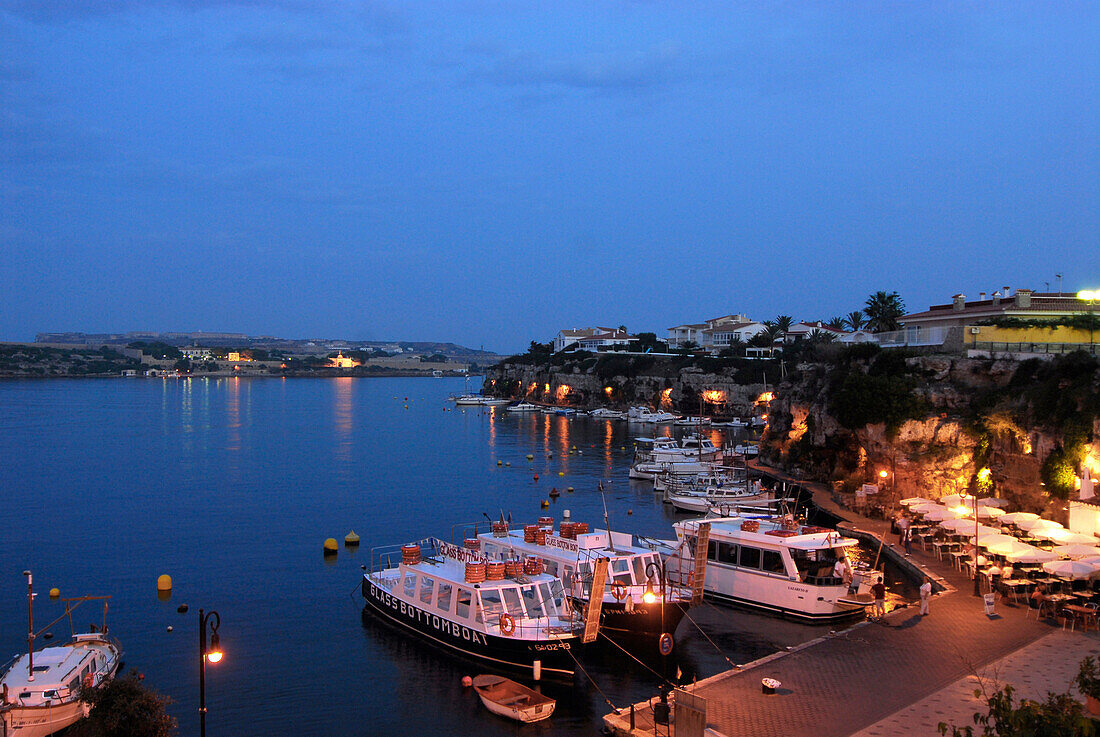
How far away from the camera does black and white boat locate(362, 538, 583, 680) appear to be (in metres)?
20.3

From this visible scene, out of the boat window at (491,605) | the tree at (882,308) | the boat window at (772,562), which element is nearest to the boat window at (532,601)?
the boat window at (491,605)

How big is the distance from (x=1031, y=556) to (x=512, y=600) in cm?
1587

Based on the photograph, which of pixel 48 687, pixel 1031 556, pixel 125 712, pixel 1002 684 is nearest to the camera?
pixel 125 712

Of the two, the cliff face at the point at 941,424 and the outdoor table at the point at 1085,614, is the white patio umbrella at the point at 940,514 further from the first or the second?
the outdoor table at the point at 1085,614

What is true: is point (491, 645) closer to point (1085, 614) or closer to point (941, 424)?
point (1085, 614)

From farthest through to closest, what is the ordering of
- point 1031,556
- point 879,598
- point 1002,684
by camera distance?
point 879,598
point 1031,556
point 1002,684

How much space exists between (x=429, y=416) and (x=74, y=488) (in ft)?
233

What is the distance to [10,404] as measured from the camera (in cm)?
13412

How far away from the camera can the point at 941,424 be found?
3609 cm

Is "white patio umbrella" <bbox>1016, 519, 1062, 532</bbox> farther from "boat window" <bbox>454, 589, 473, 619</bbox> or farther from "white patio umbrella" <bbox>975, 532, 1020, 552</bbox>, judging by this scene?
"boat window" <bbox>454, 589, 473, 619</bbox>

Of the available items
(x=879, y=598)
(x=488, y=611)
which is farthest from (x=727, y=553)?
(x=488, y=611)

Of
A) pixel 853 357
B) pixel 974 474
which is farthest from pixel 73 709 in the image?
pixel 853 357

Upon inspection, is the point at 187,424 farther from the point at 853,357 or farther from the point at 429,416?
the point at 853,357

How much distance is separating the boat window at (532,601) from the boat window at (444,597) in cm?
257
